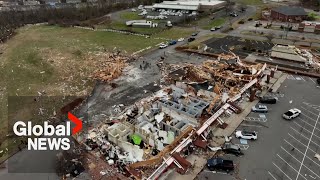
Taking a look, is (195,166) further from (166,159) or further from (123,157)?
(123,157)

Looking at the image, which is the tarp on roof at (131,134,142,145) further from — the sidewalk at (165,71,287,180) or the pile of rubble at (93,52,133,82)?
the pile of rubble at (93,52,133,82)

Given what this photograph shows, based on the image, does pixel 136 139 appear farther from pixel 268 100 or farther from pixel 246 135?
pixel 268 100

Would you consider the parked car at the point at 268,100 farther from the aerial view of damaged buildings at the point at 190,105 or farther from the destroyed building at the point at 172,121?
the destroyed building at the point at 172,121

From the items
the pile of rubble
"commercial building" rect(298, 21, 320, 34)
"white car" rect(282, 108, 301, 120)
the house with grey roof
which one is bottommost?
"white car" rect(282, 108, 301, 120)

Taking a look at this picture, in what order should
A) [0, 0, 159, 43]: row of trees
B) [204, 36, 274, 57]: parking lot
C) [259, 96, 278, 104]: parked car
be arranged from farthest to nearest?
[0, 0, 159, 43]: row of trees, [204, 36, 274, 57]: parking lot, [259, 96, 278, 104]: parked car

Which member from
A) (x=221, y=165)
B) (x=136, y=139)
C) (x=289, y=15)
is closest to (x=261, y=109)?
(x=221, y=165)

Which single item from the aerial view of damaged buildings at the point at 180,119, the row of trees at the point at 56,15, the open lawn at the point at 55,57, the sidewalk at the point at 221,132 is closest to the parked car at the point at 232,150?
the aerial view of damaged buildings at the point at 180,119

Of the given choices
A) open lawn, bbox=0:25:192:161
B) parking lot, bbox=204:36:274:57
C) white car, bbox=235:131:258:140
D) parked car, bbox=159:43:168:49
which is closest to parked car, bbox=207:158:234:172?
white car, bbox=235:131:258:140
